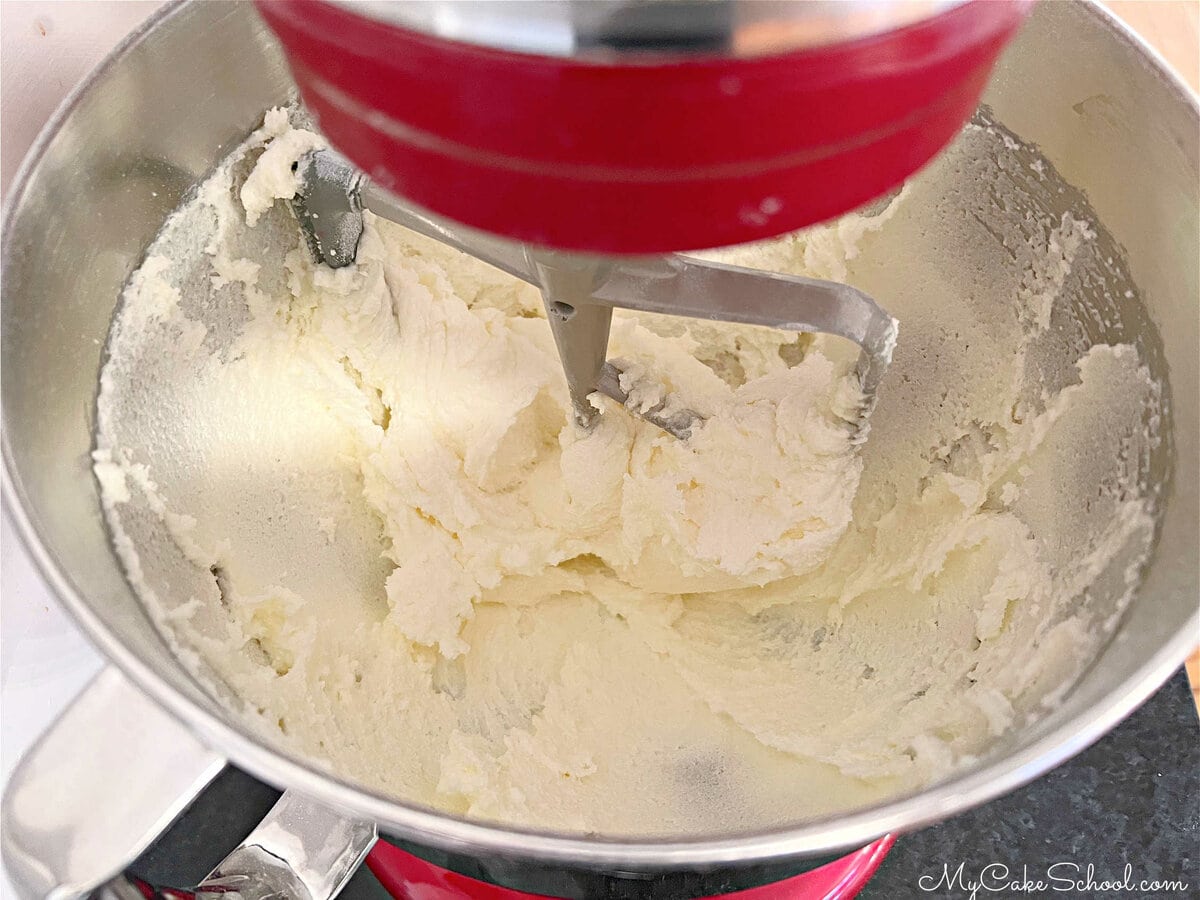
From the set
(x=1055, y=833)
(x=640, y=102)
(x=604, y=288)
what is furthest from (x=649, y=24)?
(x=1055, y=833)

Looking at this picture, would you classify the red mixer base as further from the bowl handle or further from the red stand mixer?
the red stand mixer

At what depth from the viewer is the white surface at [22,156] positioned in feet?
1.94

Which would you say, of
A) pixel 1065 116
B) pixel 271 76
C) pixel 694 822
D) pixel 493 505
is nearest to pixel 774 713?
pixel 694 822

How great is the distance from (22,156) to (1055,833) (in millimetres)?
926

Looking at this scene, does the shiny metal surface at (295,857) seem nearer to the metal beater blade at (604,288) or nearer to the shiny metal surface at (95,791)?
the shiny metal surface at (95,791)

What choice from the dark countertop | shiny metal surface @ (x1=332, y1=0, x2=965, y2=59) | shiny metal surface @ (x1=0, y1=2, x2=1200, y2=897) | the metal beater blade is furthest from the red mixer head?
the dark countertop

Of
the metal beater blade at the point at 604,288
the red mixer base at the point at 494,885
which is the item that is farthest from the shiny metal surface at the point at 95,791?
the metal beater blade at the point at 604,288

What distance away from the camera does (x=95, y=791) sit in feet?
1.59

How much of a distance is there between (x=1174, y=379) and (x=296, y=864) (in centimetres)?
60

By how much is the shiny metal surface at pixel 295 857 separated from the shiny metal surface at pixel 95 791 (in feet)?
0.28

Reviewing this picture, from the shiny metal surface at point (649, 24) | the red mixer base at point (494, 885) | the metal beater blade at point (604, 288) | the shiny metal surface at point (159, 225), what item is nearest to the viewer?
the shiny metal surface at point (649, 24)

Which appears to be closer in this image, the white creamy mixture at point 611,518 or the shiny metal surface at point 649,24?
the shiny metal surface at point 649,24

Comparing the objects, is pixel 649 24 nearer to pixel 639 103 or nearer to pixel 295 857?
pixel 639 103

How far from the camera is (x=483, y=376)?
74 cm
